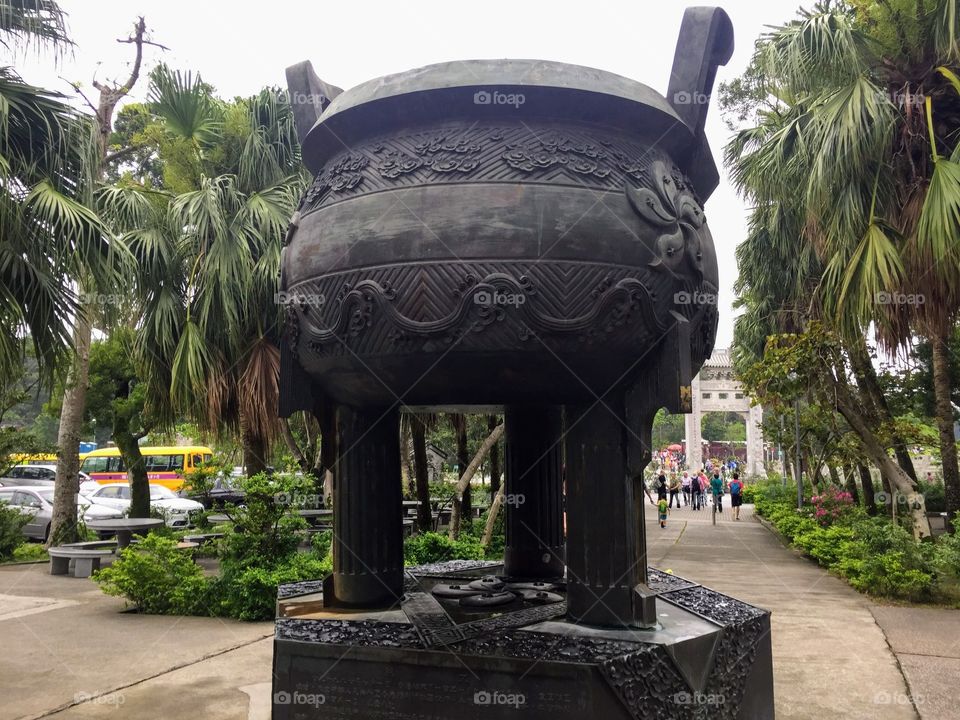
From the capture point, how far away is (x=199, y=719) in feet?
15.3

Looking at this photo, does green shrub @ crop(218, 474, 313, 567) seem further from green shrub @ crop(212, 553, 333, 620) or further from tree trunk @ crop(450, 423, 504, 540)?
tree trunk @ crop(450, 423, 504, 540)

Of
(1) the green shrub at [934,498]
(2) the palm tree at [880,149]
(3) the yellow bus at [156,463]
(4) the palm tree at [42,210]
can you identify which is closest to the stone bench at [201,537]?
(4) the palm tree at [42,210]

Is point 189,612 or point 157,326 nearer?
point 189,612

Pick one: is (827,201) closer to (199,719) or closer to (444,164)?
(444,164)

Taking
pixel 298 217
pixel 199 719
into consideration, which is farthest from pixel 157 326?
pixel 298 217

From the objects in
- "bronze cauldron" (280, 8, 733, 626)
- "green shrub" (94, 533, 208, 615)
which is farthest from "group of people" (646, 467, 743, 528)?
"bronze cauldron" (280, 8, 733, 626)

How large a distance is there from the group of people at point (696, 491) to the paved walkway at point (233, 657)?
361 inches

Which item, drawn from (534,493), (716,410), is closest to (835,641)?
(534,493)

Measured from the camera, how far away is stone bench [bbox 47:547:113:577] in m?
10.8

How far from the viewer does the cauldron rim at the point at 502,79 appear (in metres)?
3.15

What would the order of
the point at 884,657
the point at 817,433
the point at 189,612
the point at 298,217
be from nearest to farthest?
1. the point at 298,217
2. the point at 884,657
3. the point at 189,612
4. the point at 817,433

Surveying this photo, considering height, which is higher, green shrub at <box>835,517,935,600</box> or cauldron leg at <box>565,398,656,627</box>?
cauldron leg at <box>565,398,656,627</box>

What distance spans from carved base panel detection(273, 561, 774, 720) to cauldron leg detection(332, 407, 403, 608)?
7.9 inches

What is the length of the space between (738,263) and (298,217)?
47.2 feet
